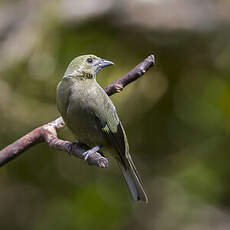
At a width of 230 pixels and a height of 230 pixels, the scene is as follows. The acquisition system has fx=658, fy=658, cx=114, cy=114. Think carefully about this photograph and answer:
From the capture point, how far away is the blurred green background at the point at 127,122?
665 centimetres

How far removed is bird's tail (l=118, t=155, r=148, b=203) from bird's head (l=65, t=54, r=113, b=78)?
2.11 feet

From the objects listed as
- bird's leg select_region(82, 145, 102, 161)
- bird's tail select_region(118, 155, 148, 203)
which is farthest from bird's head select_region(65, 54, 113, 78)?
bird's tail select_region(118, 155, 148, 203)

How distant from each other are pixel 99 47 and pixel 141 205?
1748mm

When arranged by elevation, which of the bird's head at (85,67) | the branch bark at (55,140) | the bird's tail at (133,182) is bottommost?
the bird's tail at (133,182)

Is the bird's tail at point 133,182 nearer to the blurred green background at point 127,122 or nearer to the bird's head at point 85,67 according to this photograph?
the bird's head at point 85,67

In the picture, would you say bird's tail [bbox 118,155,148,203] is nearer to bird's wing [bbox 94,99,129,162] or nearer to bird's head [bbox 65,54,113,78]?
bird's wing [bbox 94,99,129,162]

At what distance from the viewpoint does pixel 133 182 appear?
449 cm

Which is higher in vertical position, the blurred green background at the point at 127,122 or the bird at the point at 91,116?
the blurred green background at the point at 127,122

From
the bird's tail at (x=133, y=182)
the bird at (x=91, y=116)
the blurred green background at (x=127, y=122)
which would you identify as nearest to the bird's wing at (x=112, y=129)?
the bird at (x=91, y=116)

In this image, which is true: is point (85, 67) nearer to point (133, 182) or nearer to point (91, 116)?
point (91, 116)

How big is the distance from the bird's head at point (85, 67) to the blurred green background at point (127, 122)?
185 centimetres

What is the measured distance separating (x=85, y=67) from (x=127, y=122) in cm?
215

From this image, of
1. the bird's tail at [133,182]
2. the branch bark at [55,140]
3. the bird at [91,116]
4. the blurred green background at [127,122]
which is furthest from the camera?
the blurred green background at [127,122]

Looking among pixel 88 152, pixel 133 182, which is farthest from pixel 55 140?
pixel 133 182
